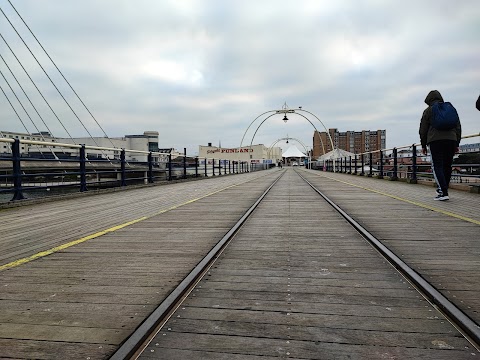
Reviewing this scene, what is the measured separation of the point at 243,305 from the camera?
2516mm

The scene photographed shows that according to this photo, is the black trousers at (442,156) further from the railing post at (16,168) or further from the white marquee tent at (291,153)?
the white marquee tent at (291,153)

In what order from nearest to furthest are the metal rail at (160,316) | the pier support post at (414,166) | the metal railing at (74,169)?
the metal rail at (160,316)
the metal railing at (74,169)
the pier support post at (414,166)

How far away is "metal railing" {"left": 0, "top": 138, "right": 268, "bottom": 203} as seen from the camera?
26.1ft

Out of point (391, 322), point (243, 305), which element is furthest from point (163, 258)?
point (391, 322)

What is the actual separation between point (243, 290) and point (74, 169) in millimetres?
20861

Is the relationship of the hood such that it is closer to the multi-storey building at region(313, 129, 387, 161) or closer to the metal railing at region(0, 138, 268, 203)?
the metal railing at region(0, 138, 268, 203)

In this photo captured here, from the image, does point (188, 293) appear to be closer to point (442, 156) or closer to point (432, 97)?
point (442, 156)

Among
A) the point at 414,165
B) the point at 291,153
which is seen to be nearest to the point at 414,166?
the point at 414,165

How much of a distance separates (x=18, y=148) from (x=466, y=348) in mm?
8463

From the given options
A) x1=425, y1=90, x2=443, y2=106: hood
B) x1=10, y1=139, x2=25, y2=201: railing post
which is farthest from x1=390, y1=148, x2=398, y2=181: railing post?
x1=10, y1=139, x2=25, y2=201: railing post

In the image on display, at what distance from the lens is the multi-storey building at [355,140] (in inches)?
5758

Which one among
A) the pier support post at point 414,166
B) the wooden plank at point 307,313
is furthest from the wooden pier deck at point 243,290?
the pier support post at point 414,166

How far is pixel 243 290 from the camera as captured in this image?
2799mm

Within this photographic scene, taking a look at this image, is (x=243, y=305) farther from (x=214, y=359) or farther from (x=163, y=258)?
(x=163, y=258)
